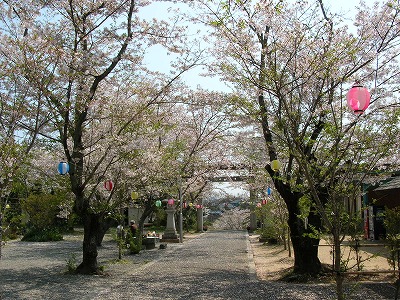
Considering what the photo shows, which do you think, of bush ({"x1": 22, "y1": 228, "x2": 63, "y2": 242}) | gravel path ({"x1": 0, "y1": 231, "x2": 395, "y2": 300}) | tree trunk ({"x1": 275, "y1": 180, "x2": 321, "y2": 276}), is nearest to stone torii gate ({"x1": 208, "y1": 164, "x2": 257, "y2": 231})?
gravel path ({"x1": 0, "y1": 231, "x2": 395, "y2": 300})

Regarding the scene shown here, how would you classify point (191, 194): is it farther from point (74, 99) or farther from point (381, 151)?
point (381, 151)

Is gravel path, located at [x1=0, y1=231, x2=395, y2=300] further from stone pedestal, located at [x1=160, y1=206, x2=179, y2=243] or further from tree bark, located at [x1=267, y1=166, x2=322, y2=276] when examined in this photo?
stone pedestal, located at [x1=160, y1=206, x2=179, y2=243]

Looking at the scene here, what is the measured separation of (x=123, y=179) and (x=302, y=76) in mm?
6544

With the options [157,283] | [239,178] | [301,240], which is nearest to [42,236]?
[239,178]

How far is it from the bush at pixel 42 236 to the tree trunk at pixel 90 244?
13.4 meters

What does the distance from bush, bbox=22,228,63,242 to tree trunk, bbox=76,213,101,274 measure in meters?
13.4

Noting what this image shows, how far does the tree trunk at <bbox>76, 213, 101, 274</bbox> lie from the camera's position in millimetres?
10352

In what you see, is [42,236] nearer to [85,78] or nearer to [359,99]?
[85,78]

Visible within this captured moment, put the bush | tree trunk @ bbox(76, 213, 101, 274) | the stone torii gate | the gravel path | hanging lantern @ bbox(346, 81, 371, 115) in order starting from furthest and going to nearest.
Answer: the bush
the stone torii gate
tree trunk @ bbox(76, 213, 101, 274)
the gravel path
hanging lantern @ bbox(346, 81, 371, 115)

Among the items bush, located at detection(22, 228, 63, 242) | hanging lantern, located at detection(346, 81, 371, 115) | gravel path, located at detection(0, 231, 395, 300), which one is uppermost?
hanging lantern, located at detection(346, 81, 371, 115)

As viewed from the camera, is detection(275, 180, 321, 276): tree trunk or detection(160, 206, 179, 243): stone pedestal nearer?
detection(275, 180, 321, 276): tree trunk

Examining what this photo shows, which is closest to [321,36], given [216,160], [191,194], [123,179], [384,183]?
[123,179]

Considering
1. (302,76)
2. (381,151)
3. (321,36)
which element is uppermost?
(321,36)

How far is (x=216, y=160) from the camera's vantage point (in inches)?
827
